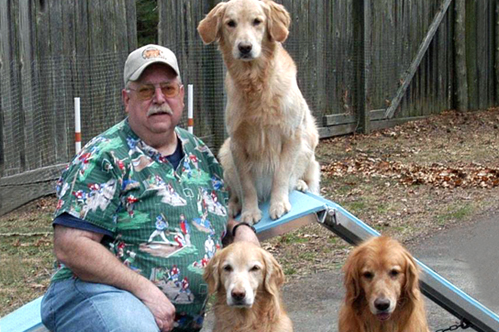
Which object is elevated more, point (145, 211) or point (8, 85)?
point (8, 85)

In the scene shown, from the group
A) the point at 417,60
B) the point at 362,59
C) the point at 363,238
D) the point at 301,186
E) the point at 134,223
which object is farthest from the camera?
the point at 417,60

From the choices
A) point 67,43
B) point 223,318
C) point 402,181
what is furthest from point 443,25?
point 223,318

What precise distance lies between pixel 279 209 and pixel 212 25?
1.23 m

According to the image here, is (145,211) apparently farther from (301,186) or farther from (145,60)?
(301,186)

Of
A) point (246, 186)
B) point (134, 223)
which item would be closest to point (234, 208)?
point (246, 186)

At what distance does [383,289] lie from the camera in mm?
4129

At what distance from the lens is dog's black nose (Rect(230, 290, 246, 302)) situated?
3908mm

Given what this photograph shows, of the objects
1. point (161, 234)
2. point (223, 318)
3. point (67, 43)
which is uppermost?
point (67, 43)

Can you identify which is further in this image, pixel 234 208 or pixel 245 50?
pixel 234 208

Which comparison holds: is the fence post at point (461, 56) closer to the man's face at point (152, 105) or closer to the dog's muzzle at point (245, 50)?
the dog's muzzle at point (245, 50)

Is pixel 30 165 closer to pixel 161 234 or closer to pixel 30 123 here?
pixel 30 123

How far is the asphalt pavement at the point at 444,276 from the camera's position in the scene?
5.94 metres

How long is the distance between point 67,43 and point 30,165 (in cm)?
140

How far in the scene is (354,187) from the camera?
383 inches
